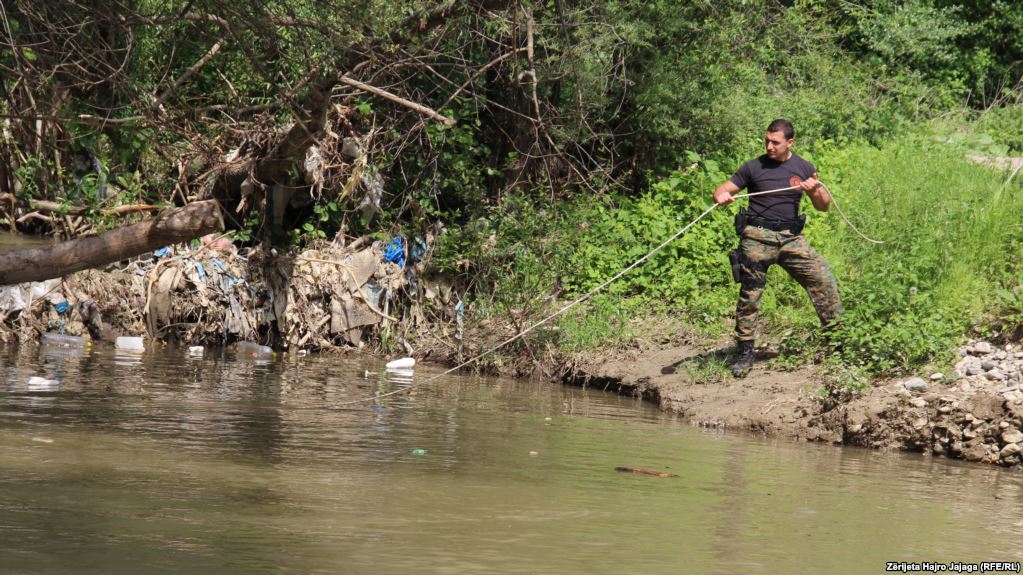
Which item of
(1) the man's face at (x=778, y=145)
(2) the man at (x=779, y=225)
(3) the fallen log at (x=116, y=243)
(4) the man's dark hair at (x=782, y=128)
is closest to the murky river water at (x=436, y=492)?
(3) the fallen log at (x=116, y=243)

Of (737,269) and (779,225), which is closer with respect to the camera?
(779,225)

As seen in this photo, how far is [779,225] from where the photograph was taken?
9.08 m

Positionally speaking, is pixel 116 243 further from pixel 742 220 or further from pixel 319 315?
pixel 742 220

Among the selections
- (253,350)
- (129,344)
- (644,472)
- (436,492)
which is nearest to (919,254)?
(644,472)

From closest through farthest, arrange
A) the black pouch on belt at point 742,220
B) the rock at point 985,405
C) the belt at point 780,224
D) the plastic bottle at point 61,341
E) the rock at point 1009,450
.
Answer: the rock at point 1009,450
the rock at point 985,405
the belt at point 780,224
the black pouch on belt at point 742,220
the plastic bottle at point 61,341

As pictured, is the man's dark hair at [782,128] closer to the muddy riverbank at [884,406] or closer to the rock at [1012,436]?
the muddy riverbank at [884,406]

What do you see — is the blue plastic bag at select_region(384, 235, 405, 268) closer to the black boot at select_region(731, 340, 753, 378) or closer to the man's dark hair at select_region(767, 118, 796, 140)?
the black boot at select_region(731, 340, 753, 378)

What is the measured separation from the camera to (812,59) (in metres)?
16.0

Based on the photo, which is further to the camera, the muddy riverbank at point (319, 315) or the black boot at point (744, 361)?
the muddy riverbank at point (319, 315)

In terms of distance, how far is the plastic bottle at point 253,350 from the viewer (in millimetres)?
12289

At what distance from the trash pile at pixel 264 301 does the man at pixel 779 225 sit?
14.1 ft

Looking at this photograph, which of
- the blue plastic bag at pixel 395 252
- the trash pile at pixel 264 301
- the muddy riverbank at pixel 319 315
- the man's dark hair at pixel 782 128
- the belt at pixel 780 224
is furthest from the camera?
the blue plastic bag at pixel 395 252

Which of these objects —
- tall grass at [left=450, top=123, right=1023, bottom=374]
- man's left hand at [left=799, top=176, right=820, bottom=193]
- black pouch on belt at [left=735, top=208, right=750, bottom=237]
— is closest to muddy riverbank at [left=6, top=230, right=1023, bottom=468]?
tall grass at [left=450, top=123, right=1023, bottom=374]

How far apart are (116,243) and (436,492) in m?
3.94
